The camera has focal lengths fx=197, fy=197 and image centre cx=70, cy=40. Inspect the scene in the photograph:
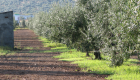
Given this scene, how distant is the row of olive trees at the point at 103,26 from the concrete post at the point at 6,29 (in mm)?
6575

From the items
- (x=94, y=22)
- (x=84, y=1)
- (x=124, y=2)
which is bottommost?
(x=94, y=22)

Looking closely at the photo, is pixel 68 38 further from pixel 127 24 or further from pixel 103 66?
pixel 127 24

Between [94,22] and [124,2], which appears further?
[94,22]

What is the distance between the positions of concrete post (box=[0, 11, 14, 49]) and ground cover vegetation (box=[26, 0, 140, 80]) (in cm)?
658

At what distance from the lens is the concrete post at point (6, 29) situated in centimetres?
2564

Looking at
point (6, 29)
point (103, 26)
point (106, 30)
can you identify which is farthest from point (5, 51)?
point (106, 30)

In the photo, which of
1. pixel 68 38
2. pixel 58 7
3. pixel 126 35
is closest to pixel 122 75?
pixel 126 35

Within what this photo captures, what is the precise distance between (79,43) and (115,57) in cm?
533

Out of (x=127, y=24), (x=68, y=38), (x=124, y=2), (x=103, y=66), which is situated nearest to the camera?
(x=127, y=24)

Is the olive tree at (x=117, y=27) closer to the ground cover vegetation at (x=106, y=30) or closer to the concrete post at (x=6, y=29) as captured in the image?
the ground cover vegetation at (x=106, y=30)

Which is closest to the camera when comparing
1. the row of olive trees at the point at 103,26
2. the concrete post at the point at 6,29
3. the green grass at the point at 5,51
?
the row of olive trees at the point at 103,26


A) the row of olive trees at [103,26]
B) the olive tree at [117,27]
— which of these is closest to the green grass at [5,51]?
the row of olive trees at [103,26]

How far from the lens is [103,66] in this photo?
13484 mm

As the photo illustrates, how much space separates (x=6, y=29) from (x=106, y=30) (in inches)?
645
